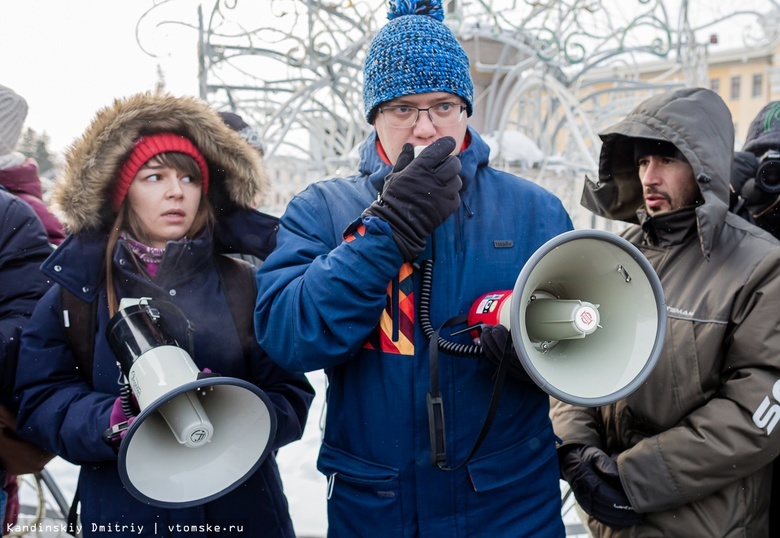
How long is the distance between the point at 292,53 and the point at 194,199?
3.93 meters

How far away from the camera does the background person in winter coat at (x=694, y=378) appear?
5.56ft

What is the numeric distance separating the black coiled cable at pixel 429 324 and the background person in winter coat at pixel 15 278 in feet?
4.43

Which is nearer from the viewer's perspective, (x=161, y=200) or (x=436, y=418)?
(x=436, y=418)

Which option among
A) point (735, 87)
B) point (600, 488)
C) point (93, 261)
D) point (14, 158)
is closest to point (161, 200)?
point (93, 261)

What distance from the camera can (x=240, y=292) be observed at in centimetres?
194

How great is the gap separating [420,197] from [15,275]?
4.91 feet

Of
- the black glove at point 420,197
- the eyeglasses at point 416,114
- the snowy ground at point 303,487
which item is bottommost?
the snowy ground at point 303,487

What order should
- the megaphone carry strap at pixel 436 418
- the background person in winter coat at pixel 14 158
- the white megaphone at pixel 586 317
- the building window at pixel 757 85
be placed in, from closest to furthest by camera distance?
the white megaphone at pixel 586 317 < the megaphone carry strap at pixel 436 418 < the background person in winter coat at pixel 14 158 < the building window at pixel 757 85

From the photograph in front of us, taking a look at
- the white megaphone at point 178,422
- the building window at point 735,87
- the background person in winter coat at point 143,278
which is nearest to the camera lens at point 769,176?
the background person in winter coat at point 143,278

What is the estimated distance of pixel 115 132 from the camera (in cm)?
183

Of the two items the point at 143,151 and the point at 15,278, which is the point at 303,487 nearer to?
the point at 15,278

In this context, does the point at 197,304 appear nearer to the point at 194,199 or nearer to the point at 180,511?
the point at 194,199

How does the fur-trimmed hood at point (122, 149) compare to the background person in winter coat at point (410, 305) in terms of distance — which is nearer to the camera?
the background person in winter coat at point (410, 305)

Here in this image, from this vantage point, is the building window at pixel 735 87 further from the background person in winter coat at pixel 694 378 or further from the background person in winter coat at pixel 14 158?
the background person in winter coat at pixel 14 158
